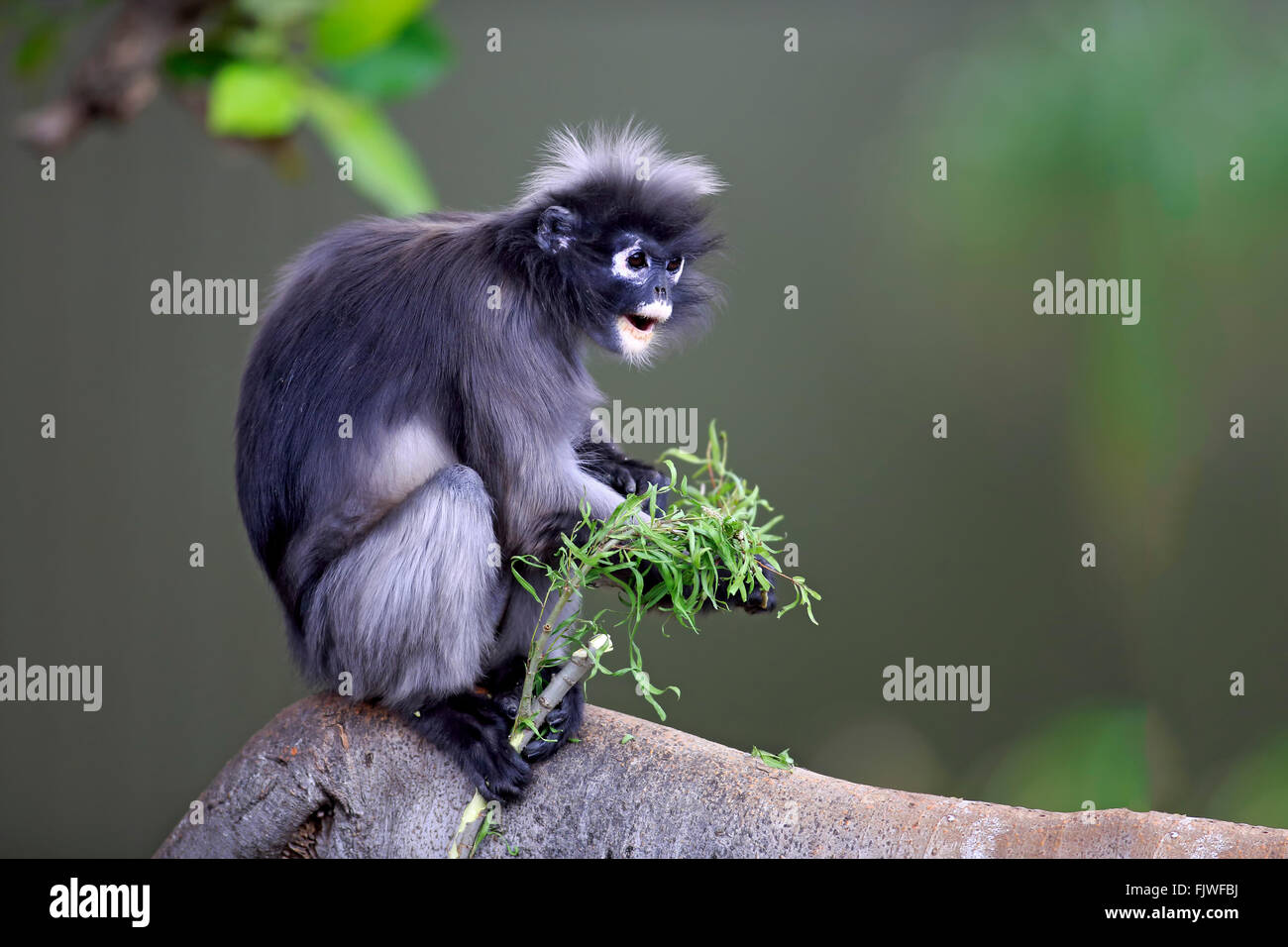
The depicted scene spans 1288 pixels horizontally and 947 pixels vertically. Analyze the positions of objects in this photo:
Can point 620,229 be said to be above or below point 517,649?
above

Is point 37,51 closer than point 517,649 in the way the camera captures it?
Yes

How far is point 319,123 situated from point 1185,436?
677 cm

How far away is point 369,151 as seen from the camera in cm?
137

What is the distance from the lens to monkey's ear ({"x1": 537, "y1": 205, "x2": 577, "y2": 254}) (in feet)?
13.2

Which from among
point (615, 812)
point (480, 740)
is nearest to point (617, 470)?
point (480, 740)

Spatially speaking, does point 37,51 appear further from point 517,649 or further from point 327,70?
point 517,649

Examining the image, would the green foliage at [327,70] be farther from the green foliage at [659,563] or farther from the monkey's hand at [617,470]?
the monkey's hand at [617,470]

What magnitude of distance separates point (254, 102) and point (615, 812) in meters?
2.55

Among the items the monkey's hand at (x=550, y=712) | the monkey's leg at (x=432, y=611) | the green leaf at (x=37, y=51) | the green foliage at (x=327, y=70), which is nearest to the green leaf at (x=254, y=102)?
the green foliage at (x=327, y=70)

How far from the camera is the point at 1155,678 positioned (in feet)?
24.0

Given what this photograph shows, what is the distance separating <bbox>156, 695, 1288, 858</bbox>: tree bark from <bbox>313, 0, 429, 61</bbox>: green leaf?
255cm

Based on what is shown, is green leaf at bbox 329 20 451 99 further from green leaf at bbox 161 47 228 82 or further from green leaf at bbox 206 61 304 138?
green leaf at bbox 161 47 228 82

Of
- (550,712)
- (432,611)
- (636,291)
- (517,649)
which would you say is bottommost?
(550,712)

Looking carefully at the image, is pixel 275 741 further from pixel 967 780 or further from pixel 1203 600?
pixel 1203 600
